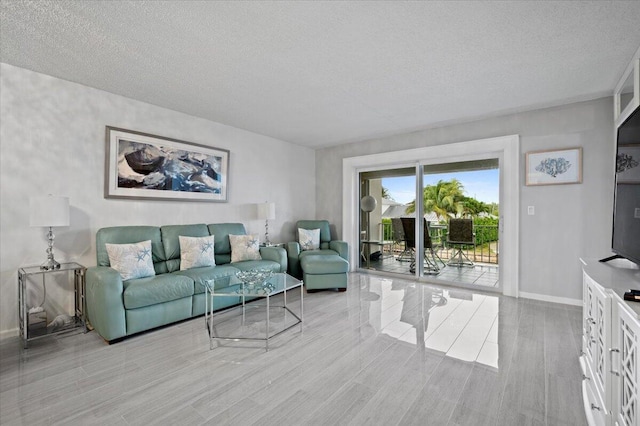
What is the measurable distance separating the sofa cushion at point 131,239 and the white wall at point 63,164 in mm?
269

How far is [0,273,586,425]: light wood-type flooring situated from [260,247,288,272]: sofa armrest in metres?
1.05

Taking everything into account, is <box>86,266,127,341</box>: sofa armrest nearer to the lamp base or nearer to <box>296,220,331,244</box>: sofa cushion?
the lamp base

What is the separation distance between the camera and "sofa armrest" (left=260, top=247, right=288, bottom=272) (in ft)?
13.5

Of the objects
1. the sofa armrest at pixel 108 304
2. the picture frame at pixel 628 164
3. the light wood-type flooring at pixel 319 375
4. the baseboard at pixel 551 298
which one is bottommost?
the light wood-type flooring at pixel 319 375

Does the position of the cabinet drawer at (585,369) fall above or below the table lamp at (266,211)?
below

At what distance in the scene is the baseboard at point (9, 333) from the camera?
2650 millimetres

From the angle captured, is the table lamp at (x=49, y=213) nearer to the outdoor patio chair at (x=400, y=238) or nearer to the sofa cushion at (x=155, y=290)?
the sofa cushion at (x=155, y=290)

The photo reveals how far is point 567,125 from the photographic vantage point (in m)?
3.59

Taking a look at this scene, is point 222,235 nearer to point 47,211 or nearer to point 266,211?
point 266,211

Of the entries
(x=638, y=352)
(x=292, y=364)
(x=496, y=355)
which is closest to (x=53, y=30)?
(x=292, y=364)

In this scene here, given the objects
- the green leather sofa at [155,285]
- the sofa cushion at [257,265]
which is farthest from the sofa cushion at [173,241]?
the sofa cushion at [257,265]

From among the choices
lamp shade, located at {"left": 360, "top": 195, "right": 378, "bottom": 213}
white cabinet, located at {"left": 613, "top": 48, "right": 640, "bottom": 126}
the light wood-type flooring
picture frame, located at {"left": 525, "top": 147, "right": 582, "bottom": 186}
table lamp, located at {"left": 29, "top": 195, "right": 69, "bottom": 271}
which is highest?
white cabinet, located at {"left": 613, "top": 48, "right": 640, "bottom": 126}

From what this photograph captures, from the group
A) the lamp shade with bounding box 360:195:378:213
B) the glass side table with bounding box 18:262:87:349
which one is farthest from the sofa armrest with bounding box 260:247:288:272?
the lamp shade with bounding box 360:195:378:213

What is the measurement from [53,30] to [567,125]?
17.3ft
